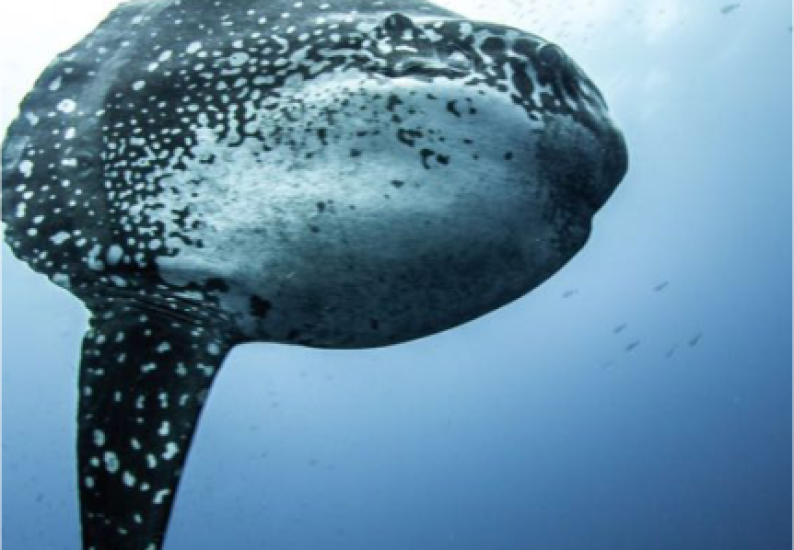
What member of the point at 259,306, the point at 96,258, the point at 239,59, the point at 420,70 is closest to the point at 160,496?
the point at 259,306

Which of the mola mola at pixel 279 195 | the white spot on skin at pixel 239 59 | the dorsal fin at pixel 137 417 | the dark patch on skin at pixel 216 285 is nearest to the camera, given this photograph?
the dorsal fin at pixel 137 417

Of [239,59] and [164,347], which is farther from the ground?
→ [239,59]

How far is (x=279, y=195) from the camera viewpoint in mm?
2678

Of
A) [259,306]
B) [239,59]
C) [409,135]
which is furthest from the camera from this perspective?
[239,59]

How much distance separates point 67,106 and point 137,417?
141cm

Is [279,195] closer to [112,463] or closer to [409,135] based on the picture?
[409,135]

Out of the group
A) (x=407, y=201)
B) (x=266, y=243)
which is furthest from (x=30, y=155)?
(x=407, y=201)

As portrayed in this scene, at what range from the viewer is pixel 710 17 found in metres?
32.7

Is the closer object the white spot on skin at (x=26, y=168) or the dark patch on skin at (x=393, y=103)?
the dark patch on skin at (x=393, y=103)

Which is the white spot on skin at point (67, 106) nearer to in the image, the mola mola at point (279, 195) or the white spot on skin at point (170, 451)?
the mola mola at point (279, 195)

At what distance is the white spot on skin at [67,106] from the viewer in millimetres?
3010

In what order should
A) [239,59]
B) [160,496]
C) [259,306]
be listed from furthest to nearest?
[239,59]
[259,306]
[160,496]

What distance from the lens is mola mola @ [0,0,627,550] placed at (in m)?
2.63

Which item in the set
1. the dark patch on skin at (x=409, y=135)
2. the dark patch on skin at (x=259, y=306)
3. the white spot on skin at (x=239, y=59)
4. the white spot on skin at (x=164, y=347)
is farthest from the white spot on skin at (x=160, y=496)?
the white spot on skin at (x=239, y=59)
